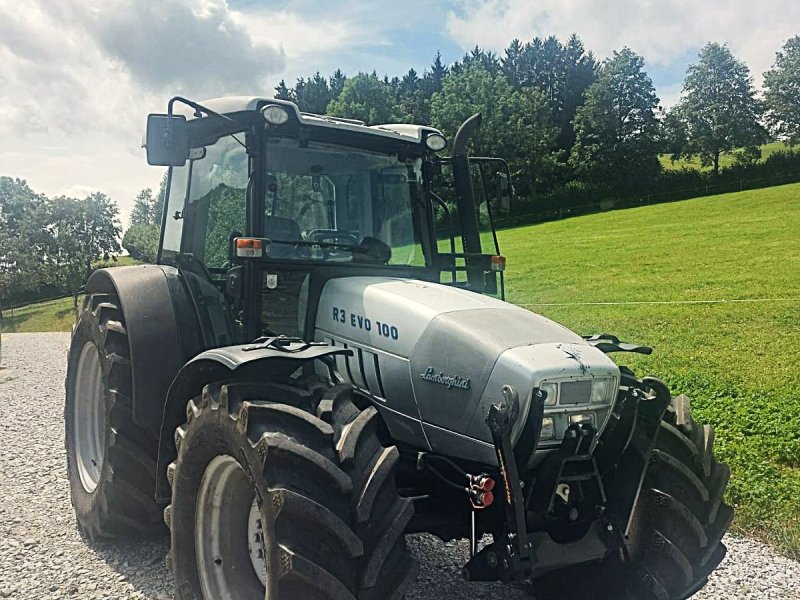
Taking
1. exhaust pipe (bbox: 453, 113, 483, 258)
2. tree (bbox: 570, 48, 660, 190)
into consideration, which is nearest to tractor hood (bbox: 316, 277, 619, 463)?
exhaust pipe (bbox: 453, 113, 483, 258)

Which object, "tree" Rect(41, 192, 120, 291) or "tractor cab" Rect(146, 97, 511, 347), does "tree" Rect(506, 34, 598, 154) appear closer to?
"tree" Rect(41, 192, 120, 291)

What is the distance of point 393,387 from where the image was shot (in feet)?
11.8

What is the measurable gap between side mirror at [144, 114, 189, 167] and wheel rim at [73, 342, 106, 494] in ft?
6.59

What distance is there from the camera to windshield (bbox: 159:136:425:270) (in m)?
4.20

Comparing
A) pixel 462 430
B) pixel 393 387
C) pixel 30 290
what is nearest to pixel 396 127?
pixel 393 387

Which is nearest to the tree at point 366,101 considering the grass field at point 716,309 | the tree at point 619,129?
the grass field at point 716,309

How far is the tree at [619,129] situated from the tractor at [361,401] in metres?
52.9

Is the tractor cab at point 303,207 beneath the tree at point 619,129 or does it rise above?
beneath

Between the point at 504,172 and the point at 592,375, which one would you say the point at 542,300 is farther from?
the point at 592,375

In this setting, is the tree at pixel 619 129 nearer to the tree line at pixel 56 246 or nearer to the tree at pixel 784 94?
the tree at pixel 784 94

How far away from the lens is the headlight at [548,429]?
313 centimetres

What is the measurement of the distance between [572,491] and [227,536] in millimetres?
1657

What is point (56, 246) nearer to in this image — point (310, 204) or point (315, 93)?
point (315, 93)

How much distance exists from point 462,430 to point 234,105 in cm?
228
